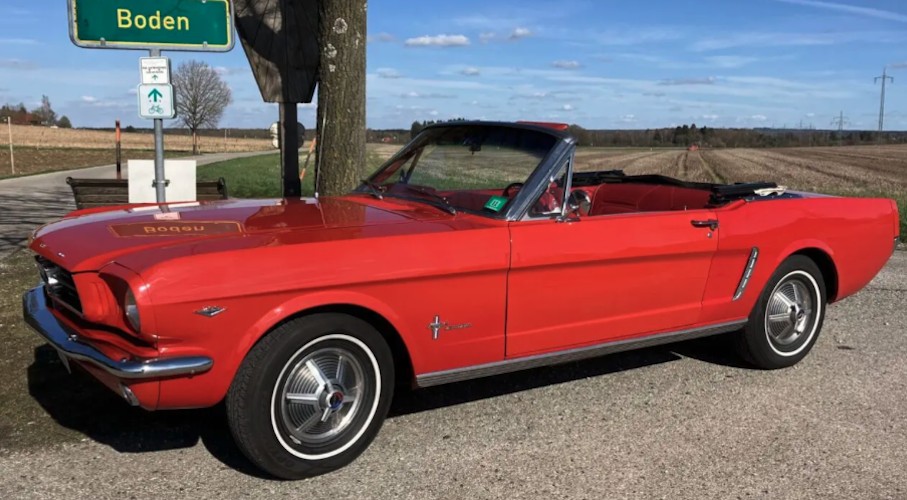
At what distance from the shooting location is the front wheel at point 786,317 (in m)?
4.60

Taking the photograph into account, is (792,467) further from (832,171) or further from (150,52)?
(832,171)

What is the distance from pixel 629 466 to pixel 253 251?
189 cm

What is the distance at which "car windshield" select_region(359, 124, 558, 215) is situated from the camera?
393cm

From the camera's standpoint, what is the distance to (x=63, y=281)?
3.22 metres

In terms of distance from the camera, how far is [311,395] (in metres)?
3.12

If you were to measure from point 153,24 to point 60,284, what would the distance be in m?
3.62

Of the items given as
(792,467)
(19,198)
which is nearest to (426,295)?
(792,467)

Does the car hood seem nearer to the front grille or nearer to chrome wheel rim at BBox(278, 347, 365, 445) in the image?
the front grille

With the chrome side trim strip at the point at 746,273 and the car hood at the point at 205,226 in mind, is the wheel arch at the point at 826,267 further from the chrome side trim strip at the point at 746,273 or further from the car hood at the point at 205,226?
the car hood at the point at 205,226

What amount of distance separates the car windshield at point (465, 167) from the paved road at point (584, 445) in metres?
1.12

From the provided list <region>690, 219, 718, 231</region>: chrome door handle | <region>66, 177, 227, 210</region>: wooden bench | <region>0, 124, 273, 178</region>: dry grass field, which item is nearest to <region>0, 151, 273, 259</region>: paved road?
<region>66, 177, 227, 210</region>: wooden bench

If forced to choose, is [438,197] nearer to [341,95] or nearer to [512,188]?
[512,188]

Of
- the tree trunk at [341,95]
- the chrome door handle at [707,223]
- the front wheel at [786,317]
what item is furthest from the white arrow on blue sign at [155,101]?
the front wheel at [786,317]

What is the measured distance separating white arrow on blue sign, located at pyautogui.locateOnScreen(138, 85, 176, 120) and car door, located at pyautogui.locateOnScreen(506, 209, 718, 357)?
12.9 feet
